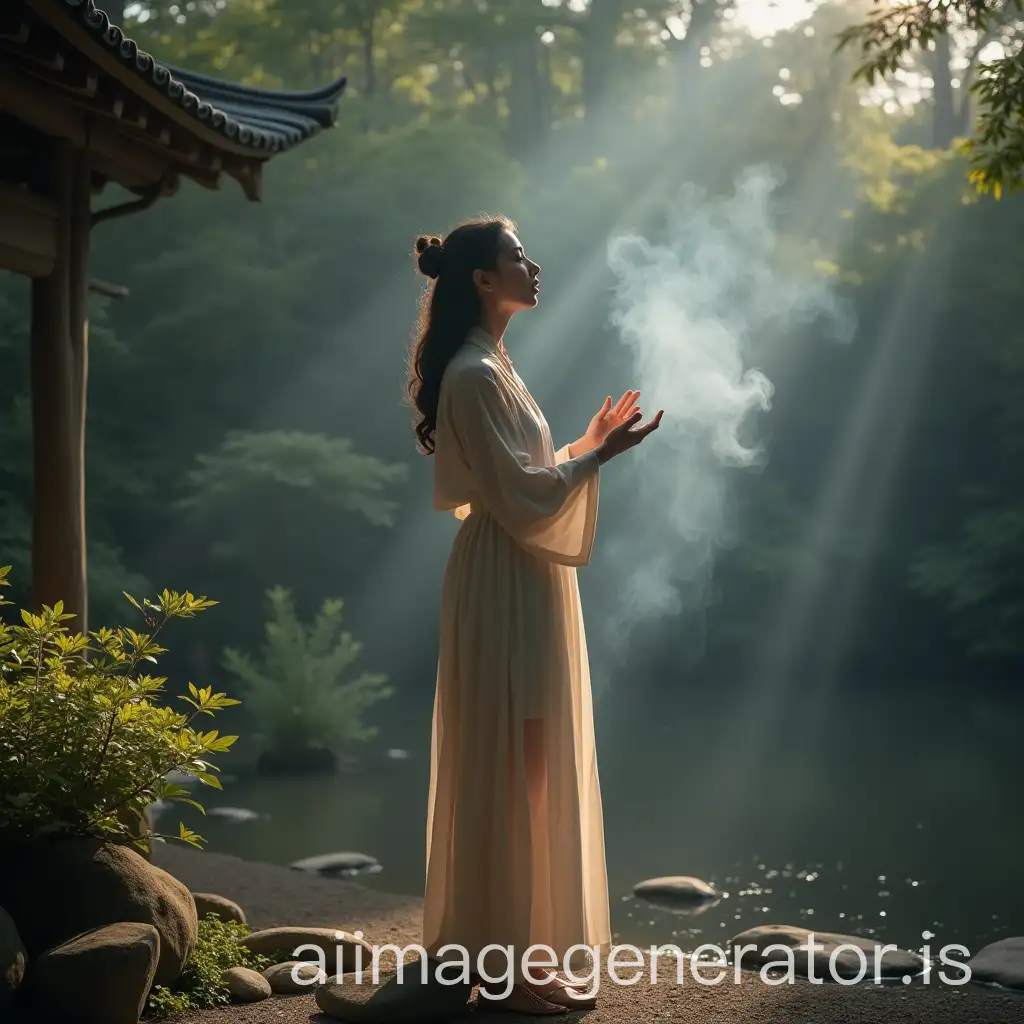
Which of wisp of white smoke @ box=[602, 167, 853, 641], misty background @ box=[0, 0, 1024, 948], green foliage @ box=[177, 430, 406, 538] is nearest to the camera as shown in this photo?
green foliage @ box=[177, 430, 406, 538]

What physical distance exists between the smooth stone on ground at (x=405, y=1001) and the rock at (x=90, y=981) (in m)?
0.54

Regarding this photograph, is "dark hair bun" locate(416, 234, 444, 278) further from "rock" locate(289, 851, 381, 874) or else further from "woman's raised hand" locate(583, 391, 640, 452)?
"rock" locate(289, 851, 381, 874)

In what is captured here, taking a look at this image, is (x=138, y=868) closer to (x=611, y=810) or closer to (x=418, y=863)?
(x=418, y=863)

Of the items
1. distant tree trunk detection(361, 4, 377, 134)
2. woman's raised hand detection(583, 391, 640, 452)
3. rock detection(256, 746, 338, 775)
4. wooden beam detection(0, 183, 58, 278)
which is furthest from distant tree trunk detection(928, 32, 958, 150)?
woman's raised hand detection(583, 391, 640, 452)

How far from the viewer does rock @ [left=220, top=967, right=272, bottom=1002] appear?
394cm

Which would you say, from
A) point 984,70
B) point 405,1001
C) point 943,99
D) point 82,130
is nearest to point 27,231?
point 82,130

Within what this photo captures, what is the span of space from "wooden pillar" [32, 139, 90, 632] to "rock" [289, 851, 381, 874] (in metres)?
2.82

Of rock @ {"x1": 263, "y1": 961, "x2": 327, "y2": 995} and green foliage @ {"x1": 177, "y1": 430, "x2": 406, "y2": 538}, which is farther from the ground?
green foliage @ {"x1": 177, "y1": 430, "x2": 406, "y2": 538}

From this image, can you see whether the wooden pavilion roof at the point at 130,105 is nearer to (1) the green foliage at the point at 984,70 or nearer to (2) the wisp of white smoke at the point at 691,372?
(1) the green foliage at the point at 984,70

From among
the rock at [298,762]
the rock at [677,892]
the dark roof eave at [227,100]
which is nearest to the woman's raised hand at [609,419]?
the dark roof eave at [227,100]

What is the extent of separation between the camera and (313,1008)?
3727 mm

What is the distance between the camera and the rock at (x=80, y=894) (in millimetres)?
3531

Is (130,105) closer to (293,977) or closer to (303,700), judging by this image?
(293,977)

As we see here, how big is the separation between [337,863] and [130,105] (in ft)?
14.6
